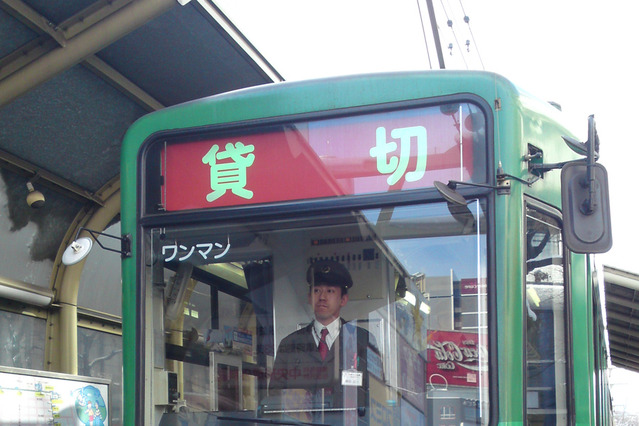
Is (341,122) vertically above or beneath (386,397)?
above

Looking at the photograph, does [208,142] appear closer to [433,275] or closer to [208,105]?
[208,105]

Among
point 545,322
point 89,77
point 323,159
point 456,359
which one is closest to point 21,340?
point 89,77

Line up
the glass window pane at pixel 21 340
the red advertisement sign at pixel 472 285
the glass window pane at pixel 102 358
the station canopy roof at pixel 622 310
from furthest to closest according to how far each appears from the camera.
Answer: the station canopy roof at pixel 622 310
the glass window pane at pixel 102 358
the glass window pane at pixel 21 340
the red advertisement sign at pixel 472 285

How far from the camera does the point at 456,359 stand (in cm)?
349

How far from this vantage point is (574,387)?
3828 millimetres

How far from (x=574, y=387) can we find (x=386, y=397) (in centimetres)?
91

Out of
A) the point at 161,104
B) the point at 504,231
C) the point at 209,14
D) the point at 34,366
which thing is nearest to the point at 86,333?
the point at 34,366

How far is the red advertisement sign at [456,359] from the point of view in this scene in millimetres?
3443

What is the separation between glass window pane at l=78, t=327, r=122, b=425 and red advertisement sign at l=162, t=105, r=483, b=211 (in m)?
3.92

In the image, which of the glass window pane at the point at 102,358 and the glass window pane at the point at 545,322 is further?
the glass window pane at the point at 102,358

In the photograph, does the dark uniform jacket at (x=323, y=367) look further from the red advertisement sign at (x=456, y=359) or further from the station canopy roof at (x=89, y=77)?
the station canopy roof at (x=89, y=77)

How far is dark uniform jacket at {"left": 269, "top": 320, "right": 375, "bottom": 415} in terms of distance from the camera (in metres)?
3.61

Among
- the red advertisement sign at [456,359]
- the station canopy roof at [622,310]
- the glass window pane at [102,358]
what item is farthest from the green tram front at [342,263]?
the station canopy roof at [622,310]

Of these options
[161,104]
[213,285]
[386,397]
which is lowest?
[386,397]
